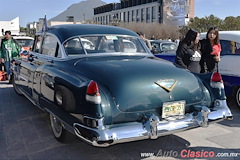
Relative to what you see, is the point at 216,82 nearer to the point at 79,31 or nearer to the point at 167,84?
the point at 167,84

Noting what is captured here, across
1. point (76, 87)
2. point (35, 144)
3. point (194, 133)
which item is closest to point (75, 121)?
point (76, 87)

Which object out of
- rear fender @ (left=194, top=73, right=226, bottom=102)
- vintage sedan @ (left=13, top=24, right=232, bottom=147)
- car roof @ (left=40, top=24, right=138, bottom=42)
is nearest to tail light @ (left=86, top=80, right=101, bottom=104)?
vintage sedan @ (left=13, top=24, right=232, bottom=147)

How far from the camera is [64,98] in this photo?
337cm

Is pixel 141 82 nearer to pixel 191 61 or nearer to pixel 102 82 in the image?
pixel 102 82

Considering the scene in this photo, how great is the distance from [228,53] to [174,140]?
279cm

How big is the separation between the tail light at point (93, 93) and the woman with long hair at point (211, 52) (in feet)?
10.5

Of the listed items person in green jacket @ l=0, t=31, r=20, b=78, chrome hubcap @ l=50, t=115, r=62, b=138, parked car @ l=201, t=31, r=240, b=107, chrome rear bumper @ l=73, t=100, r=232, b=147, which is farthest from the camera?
person in green jacket @ l=0, t=31, r=20, b=78

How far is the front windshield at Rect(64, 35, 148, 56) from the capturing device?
408cm

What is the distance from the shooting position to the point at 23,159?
3416 millimetres

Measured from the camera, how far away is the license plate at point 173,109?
326 cm

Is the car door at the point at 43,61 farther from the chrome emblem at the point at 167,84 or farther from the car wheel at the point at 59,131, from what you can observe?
the chrome emblem at the point at 167,84

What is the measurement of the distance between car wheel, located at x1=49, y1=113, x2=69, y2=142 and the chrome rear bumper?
78cm

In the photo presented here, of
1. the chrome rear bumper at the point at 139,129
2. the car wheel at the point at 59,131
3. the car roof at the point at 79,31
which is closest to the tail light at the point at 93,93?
the chrome rear bumper at the point at 139,129

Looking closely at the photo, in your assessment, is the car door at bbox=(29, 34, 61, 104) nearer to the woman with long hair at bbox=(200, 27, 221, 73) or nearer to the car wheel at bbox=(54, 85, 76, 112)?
the car wheel at bbox=(54, 85, 76, 112)
